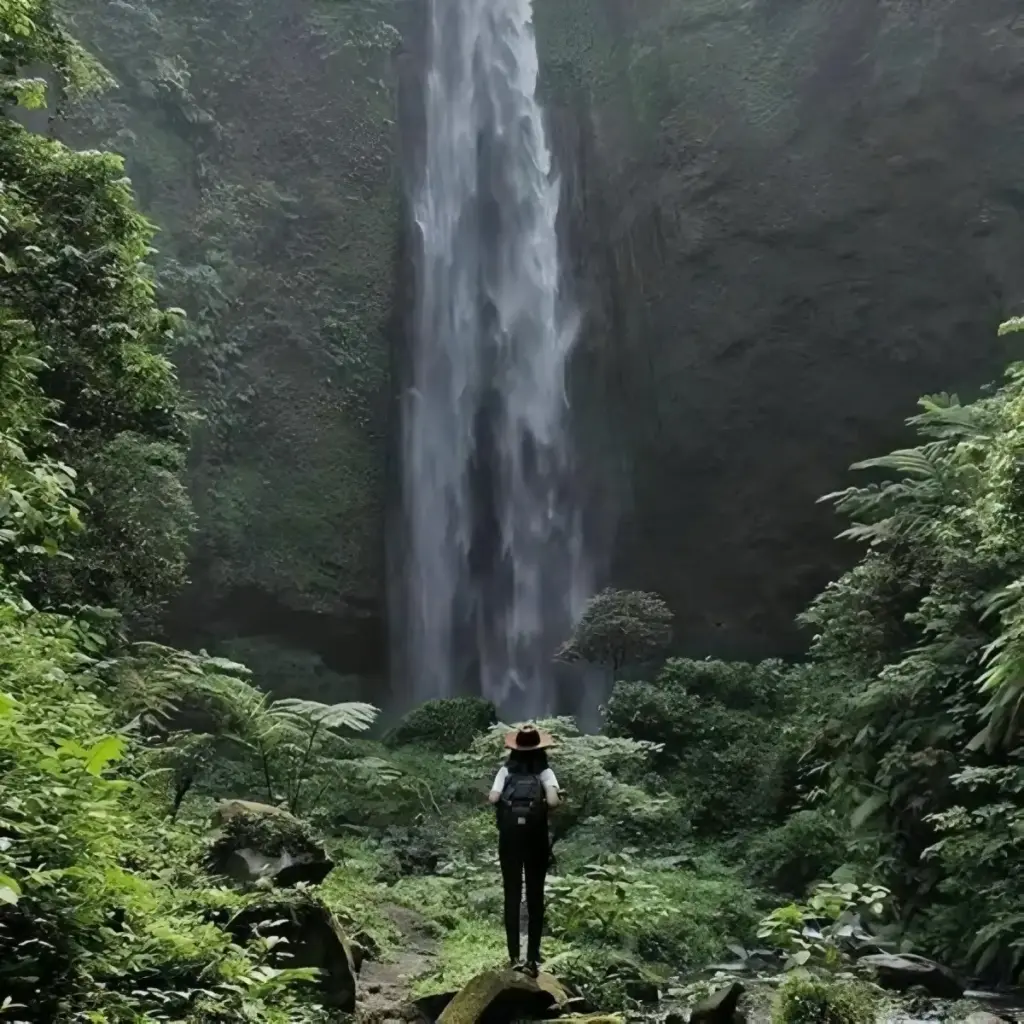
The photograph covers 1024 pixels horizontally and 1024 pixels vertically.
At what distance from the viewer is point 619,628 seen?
17062 millimetres

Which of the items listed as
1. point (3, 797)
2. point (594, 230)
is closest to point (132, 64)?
point (594, 230)

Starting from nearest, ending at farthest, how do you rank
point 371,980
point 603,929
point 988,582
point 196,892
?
A: point 196,892
point 371,980
point 603,929
point 988,582

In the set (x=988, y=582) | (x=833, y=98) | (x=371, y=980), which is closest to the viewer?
(x=371, y=980)

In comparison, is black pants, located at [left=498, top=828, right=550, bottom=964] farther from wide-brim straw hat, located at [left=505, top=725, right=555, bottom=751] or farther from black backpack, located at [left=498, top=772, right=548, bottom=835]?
wide-brim straw hat, located at [left=505, top=725, right=555, bottom=751]

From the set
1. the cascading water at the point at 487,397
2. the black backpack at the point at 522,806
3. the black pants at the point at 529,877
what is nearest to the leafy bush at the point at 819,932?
the black pants at the point at 529,877

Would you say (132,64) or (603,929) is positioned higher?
(132,64)

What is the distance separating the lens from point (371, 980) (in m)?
6.04

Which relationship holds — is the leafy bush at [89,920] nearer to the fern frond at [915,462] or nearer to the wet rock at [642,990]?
the wet rock at [642,990]

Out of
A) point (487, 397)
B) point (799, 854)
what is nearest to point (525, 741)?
point (799, 854)

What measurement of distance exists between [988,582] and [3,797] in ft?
25.5

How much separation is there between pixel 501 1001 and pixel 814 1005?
4.90ft

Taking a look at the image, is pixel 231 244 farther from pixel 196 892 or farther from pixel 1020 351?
pixel 196 892

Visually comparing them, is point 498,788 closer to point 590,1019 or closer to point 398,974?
point 590,1019

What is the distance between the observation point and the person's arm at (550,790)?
5359 mm
